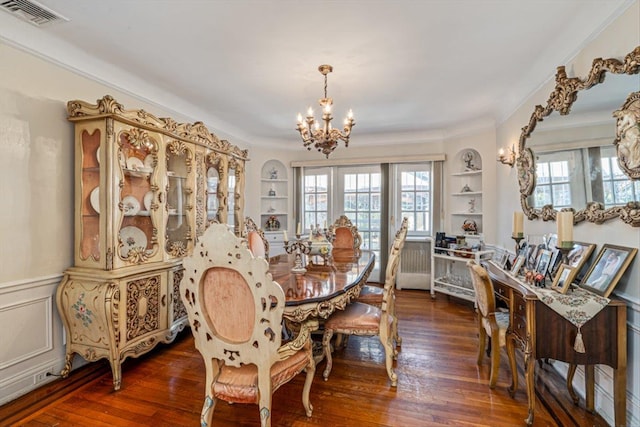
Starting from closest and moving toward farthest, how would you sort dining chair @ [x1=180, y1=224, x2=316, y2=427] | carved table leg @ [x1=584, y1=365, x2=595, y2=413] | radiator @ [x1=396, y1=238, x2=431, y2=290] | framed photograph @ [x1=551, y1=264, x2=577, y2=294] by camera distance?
dining chair @ [x1=180, y1=224, x2=316, y2=427] → framed photograph @ [x1=551, y1=264, x2=577, y2=294] → carved table leg @ [x1=584, y1=365, x2=595, y2=413] → radiator @ [x1=396, y1=238, x2=431, y2=290]

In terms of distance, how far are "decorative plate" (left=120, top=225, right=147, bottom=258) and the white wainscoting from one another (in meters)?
0.50

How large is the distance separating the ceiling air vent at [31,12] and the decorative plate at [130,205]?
4.28 feet

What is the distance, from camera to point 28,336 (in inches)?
87.4

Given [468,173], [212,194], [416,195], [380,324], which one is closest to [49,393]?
[212,194]

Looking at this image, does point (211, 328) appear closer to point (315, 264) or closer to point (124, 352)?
point (124, 352)

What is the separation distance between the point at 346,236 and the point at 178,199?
213cm

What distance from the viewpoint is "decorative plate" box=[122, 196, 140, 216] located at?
8.48 feet

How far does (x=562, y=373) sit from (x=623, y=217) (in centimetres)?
141

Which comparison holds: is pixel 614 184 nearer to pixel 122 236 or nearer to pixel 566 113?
pixel 566 113

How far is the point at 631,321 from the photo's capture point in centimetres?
173

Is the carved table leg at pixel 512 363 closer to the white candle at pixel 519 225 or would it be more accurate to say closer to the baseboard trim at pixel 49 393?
the white candle at pixel 519 225

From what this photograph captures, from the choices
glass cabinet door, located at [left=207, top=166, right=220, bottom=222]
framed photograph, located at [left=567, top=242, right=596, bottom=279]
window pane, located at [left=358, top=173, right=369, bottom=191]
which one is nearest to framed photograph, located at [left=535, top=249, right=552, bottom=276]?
framed photograph, located at [left=567, top=242, right=596, bottom=279]

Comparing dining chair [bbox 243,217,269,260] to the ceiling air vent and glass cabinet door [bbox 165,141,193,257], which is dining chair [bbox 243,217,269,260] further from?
the ceiling air vent

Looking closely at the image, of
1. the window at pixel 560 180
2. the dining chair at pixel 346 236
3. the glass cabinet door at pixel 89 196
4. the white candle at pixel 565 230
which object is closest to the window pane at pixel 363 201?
the dining chair at pixel 346 236
